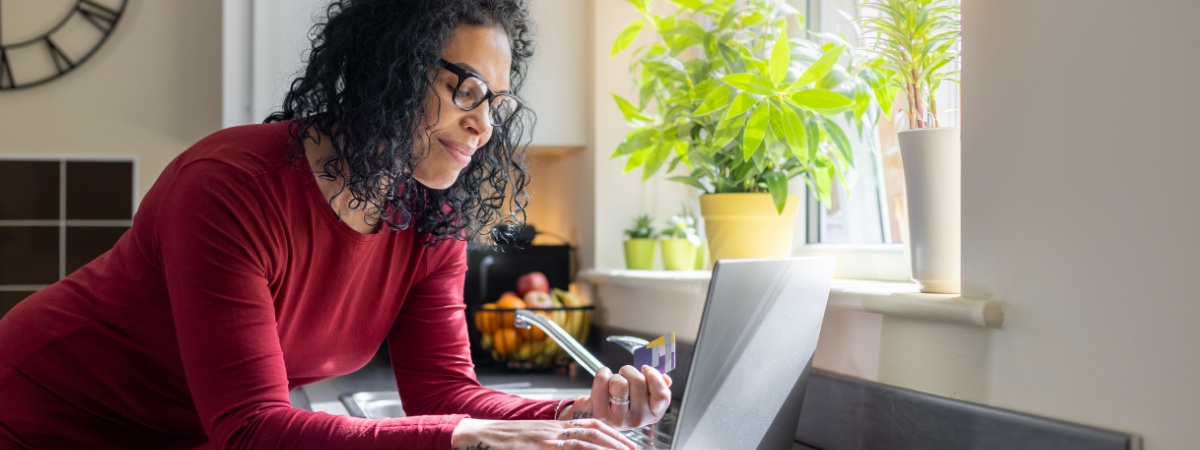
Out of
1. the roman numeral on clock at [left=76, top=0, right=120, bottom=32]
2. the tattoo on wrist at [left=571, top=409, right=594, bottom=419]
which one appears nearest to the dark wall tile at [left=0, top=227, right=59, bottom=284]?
the roman numeral on clock at [left=76, top=0, right=120, bottom=32]

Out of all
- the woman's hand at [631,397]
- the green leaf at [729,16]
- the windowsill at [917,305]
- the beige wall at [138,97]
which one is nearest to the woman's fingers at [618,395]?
the woman's hand at [631,397]

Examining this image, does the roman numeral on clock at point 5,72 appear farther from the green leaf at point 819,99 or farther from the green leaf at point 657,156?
the green leaf at point 819,99

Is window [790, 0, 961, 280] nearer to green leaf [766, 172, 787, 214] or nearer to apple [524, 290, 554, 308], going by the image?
green leaf [766, 172, 787, 214]

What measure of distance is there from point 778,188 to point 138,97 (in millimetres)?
1628

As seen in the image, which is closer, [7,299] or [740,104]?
[740,104]

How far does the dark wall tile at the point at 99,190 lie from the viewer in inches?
74.3

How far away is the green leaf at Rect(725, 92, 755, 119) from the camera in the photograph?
98 centimetres

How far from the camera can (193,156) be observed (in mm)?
774

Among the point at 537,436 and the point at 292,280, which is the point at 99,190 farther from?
the point at 537,436

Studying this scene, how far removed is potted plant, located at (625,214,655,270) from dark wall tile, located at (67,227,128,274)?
4.25ft

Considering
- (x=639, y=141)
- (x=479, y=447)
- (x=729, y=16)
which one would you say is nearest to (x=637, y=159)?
(x=639, y=141)

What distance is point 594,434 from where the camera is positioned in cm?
68

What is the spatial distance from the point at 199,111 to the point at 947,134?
1802mm

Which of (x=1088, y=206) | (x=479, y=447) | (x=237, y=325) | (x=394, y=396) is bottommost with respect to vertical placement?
(x=394, y=396)
